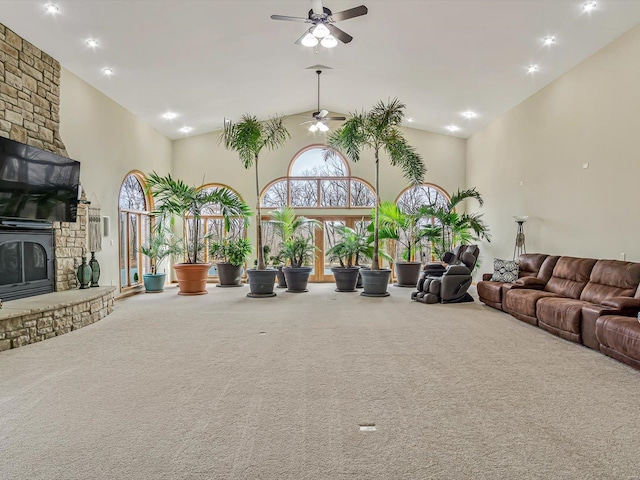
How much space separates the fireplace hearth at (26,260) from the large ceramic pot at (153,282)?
10.8 ft

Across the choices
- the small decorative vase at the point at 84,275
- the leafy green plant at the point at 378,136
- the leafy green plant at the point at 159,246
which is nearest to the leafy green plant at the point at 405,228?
the leafy green plant at the point at 378,136

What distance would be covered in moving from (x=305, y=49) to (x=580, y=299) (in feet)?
18.7

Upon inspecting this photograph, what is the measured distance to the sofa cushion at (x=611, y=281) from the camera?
16.0 ft

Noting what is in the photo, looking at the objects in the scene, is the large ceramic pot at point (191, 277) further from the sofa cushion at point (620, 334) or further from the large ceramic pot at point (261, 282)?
the sofa cushion at point (620, 334)

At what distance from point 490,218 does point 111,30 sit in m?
8.18

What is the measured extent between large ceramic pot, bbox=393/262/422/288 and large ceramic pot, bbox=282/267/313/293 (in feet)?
7.71

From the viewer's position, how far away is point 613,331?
13.0 feet

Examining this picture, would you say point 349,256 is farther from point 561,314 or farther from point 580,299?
point 561,314

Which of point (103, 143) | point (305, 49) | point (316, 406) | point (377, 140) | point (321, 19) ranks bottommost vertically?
point (316, 406)

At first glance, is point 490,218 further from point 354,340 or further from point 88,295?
point 88,295

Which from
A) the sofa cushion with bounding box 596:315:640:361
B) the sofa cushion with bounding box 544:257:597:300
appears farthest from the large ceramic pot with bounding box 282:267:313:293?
the sofa cushion with bounding box 596:315:640:361

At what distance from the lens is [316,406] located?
291 centimetres

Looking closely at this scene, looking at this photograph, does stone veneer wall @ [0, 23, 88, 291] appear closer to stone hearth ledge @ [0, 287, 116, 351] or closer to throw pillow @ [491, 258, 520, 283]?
stone hearth ledge @ [0, 287, 116, 351]

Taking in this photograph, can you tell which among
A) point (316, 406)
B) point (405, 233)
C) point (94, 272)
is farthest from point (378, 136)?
point (316, 406)
